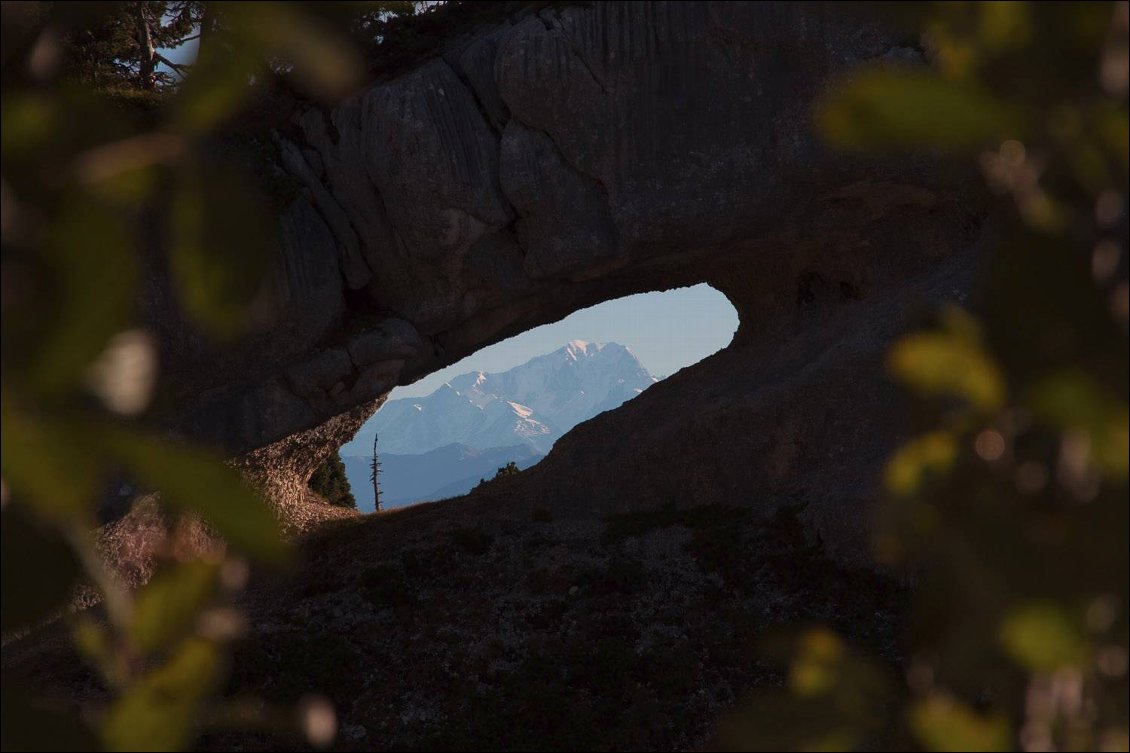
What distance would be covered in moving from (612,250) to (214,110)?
13831 millimetres

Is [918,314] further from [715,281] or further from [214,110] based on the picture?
[715,281]

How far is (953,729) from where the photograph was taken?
1.08m

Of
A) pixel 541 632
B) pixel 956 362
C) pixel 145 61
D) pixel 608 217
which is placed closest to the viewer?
pixel 956 362

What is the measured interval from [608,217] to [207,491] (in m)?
13.8

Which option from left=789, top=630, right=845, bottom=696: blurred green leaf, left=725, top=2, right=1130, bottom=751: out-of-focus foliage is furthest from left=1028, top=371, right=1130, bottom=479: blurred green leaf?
left=789, top=630, right=845, bottom=696: blurred green leaf

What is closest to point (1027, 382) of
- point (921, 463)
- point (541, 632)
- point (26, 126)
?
point (921, 463)

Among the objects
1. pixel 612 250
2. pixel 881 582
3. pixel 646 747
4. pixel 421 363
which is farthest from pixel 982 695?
pixel 421 363

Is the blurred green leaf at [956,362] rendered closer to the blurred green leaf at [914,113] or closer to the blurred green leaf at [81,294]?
the blurred green leaf at [914,113]

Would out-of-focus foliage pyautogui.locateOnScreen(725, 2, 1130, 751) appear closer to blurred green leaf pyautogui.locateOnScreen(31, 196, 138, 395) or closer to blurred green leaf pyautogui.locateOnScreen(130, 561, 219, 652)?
blurred green leaf pyautogui.locateOnScreen(31, 196, 138, 395)

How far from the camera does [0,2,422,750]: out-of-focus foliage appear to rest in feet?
3.00

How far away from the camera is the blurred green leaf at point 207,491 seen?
0.93 meters

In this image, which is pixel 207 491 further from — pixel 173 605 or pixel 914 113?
pixel 914 113

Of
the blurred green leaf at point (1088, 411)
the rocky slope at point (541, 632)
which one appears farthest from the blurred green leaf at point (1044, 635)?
the rocky slope at point (541, 632)

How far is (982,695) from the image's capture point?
7.28m
